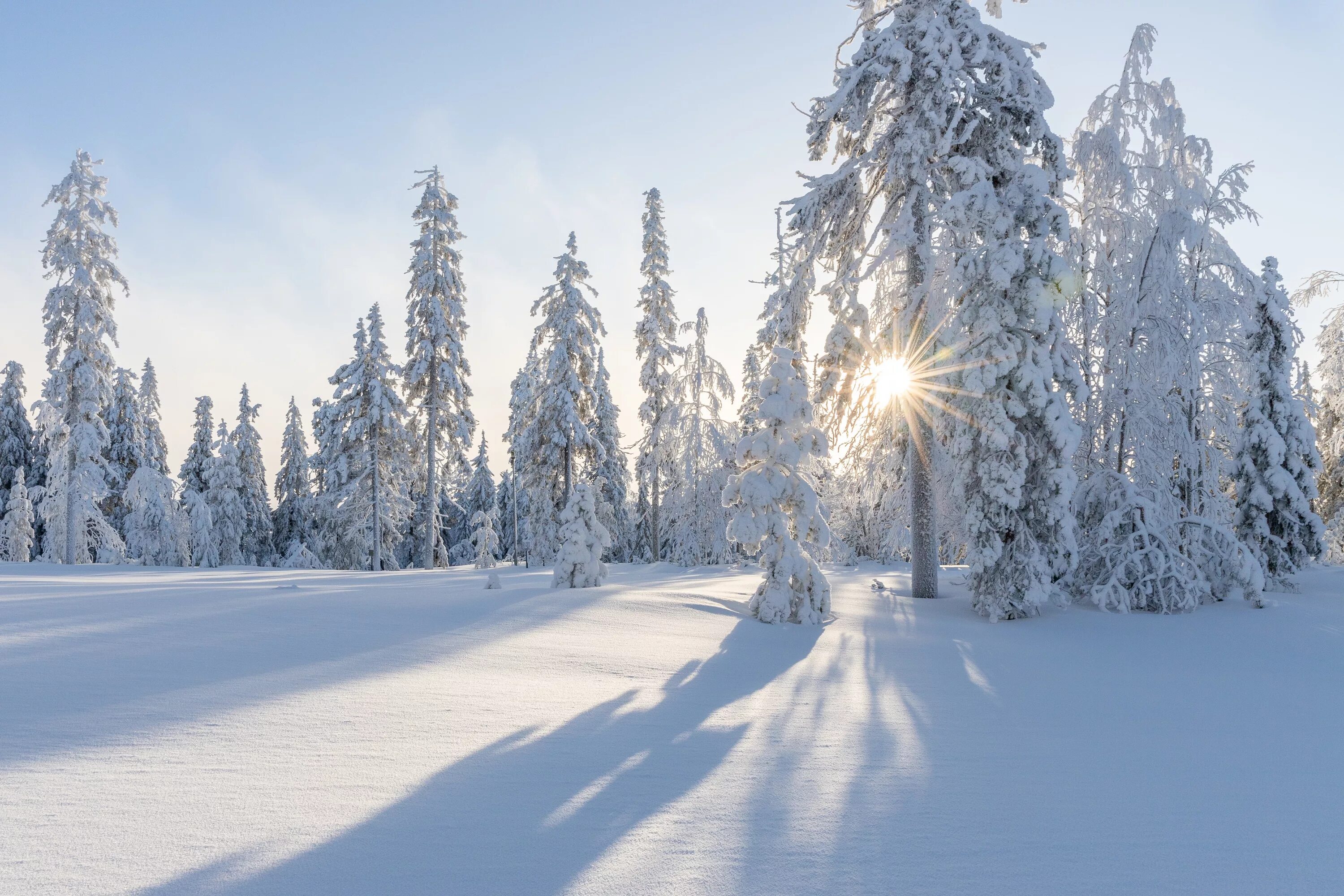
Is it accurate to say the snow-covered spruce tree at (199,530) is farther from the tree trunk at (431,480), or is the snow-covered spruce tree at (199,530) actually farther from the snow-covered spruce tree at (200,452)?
the tree trunk at (431,480)

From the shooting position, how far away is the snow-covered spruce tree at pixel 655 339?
3078cm

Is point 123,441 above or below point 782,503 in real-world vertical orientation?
above

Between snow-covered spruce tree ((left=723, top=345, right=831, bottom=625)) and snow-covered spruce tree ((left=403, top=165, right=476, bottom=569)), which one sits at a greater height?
snow-covered spruce tree ((left=403, top=165, right=476, bottom=569))

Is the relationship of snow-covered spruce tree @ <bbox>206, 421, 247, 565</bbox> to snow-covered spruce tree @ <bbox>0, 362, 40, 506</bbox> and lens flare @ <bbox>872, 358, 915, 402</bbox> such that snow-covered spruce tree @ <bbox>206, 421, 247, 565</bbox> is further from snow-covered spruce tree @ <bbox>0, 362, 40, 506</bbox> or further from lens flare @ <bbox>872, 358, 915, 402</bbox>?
lens flare @ <bbox>872, 358, 915, 402</bbox>

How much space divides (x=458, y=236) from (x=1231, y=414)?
86.1 ft

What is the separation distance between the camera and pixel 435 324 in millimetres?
29406

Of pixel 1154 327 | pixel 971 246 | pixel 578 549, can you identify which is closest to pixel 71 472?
pixel 578 549

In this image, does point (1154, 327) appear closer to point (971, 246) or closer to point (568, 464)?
point (971, 246)

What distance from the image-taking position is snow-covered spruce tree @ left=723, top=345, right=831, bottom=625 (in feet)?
36.8

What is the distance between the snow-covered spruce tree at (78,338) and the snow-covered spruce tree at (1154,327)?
3038 cm

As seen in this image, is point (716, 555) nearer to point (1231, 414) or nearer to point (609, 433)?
point (609, 433)

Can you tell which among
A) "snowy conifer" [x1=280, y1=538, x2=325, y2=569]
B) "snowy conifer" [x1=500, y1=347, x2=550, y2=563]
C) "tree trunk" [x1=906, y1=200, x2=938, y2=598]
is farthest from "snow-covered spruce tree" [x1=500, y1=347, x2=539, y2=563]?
"tree trunk" [x1=906, y1=200, x2=938, y2=598]

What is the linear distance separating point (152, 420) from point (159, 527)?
9.06 meters

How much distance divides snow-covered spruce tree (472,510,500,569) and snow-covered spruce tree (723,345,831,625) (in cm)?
3523
